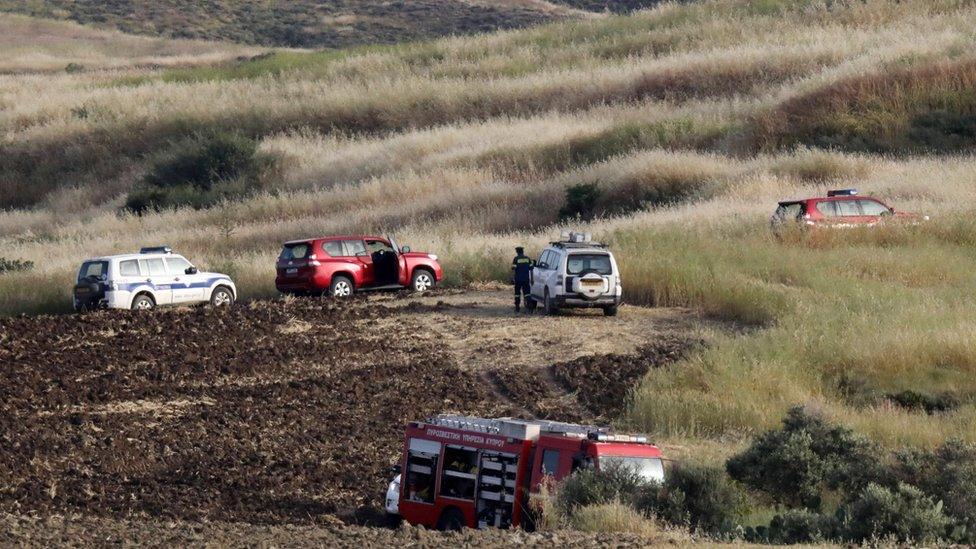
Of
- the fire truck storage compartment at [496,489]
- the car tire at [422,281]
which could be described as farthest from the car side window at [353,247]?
the fire truck storage compartment at [496,489]

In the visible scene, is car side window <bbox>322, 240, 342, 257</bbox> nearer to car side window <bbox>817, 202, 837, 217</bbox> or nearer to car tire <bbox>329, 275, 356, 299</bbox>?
car tire <bbox>329, 275, 356, 299</bbox>

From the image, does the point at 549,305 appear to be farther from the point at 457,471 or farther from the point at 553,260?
the point at 457,471

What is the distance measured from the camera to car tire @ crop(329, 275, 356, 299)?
3566cm

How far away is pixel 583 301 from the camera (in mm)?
29797

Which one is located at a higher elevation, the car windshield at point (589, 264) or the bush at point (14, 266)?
the car windshield at point (589, 264)

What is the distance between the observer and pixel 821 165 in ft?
150

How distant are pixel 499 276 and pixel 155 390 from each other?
13.5 metres

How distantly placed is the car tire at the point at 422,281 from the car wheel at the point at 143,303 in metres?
5.75

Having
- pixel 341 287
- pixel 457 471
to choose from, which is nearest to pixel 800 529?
pixel 457 471

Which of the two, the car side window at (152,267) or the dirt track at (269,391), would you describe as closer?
the dirt track at (269,391)

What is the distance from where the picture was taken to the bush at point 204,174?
58812mm

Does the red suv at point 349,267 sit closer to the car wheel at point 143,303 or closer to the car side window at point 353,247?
the car side window at point 353,247

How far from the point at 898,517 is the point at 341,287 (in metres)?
22.8

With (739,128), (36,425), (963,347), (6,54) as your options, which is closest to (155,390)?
(36,425)
